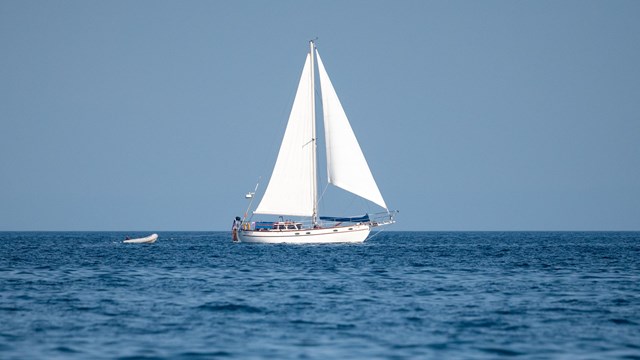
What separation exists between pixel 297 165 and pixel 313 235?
774 cm

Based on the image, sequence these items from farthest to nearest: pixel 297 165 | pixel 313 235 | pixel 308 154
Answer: pixel 297 165 → pixel 308 154 → pixel 313 235

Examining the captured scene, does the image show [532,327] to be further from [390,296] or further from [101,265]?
[101,265]

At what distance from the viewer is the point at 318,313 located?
27.1 m

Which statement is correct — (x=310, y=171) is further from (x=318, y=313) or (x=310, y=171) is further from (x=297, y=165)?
(x=318, y=313)

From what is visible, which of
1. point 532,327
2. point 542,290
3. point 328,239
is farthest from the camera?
point 328,239

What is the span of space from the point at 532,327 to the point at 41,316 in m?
15.3

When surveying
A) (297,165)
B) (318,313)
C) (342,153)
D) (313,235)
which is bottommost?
(318,313)

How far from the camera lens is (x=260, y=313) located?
27.1 meters

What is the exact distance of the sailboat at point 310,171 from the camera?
78.5m

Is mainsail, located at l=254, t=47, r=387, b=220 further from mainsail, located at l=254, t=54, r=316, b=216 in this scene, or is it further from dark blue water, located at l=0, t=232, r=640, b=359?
dark blue water, located at l=0, t=232, r=640, b=359

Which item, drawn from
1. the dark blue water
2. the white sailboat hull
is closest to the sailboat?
the white sailboat hull

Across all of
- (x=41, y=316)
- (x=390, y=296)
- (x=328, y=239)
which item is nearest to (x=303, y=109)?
(x=328, y=239)

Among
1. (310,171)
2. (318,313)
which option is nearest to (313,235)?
(310,171)

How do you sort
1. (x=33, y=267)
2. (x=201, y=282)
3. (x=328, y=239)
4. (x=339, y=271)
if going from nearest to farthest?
(x=201, y=282) < (x=339, y=271) < (x=33, y=267) < (x=328, y=239)
